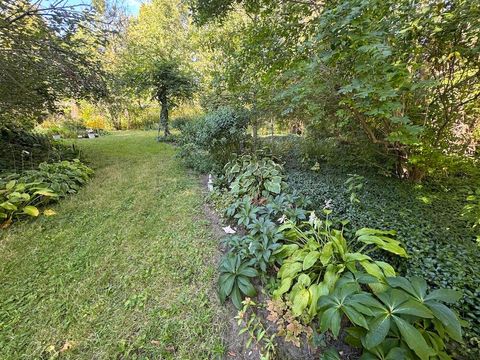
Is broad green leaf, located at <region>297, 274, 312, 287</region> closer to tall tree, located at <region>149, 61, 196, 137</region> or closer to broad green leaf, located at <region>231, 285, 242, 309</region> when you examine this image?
broad green leaf, located at <region>231, 285, 242, 309</region>

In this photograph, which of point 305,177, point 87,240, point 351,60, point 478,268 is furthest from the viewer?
point 305,177

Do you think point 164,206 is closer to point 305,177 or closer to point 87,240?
point 87,240

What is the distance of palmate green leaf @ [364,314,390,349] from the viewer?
3.32 ft

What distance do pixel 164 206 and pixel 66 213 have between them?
1.21 meters

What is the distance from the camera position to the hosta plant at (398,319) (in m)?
1.02

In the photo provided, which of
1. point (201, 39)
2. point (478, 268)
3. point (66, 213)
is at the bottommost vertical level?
point (66, 213)

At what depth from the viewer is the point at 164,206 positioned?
325 centimetres

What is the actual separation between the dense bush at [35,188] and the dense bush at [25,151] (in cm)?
67

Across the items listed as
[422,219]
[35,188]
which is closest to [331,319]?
[422,219]

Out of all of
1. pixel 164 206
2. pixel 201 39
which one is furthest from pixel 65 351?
pixel 201 39

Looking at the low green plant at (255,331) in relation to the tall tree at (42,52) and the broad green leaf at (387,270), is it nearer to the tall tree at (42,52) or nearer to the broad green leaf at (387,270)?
the broad green leaf at (387,270)

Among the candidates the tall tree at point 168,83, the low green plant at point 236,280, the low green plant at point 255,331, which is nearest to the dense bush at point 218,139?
the low green plant at point 236,280

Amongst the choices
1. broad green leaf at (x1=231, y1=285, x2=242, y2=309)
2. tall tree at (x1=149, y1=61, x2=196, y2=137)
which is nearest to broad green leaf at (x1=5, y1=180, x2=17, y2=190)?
broad green leaf at (x1=231, y1=285, x2=242, y2=309)

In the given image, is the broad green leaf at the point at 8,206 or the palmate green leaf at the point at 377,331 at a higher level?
the palmate green leaf at the point at 377,331
